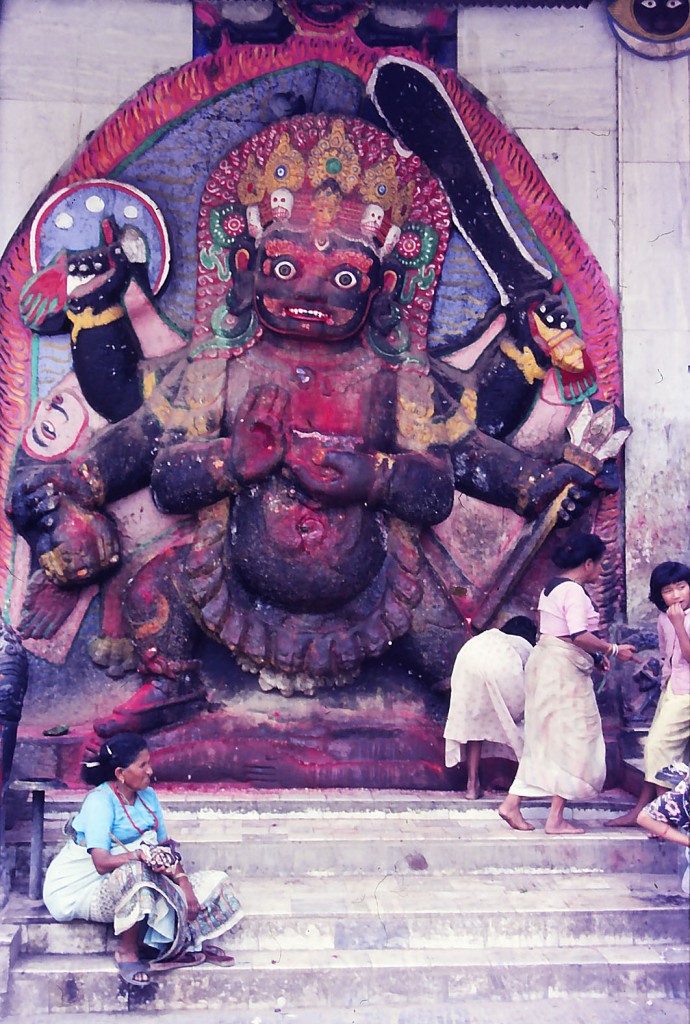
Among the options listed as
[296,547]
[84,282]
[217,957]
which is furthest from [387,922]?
[84,282]

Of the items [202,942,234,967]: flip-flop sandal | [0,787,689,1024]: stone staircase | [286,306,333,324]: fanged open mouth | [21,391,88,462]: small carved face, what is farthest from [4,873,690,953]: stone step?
[286,306,333,324]: fanged open mouth

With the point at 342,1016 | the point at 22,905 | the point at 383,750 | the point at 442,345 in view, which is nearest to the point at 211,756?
the point at 383,750

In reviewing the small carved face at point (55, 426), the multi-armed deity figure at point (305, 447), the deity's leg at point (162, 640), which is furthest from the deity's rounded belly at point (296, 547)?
the small carved face at point (55, 426)

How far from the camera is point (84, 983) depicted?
4570mm

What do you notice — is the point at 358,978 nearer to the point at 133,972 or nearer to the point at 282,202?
the point at 133,972

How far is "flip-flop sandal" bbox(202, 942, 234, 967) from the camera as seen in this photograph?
184 inches

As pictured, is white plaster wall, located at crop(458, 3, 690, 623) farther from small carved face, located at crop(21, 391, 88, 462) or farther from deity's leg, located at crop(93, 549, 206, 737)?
small carved face, located at crop(21, 391, 88, 462)

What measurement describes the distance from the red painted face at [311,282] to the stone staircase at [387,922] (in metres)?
2.51

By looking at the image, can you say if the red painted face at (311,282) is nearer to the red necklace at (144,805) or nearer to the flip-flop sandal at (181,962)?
the red necklace at (144,805)

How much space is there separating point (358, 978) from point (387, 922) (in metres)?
0.33

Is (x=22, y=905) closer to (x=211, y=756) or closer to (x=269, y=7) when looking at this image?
(x=211, y=756)

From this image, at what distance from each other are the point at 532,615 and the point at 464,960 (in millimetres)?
2372

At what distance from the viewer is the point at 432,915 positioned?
5027 mm

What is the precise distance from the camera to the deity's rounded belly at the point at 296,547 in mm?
6430
